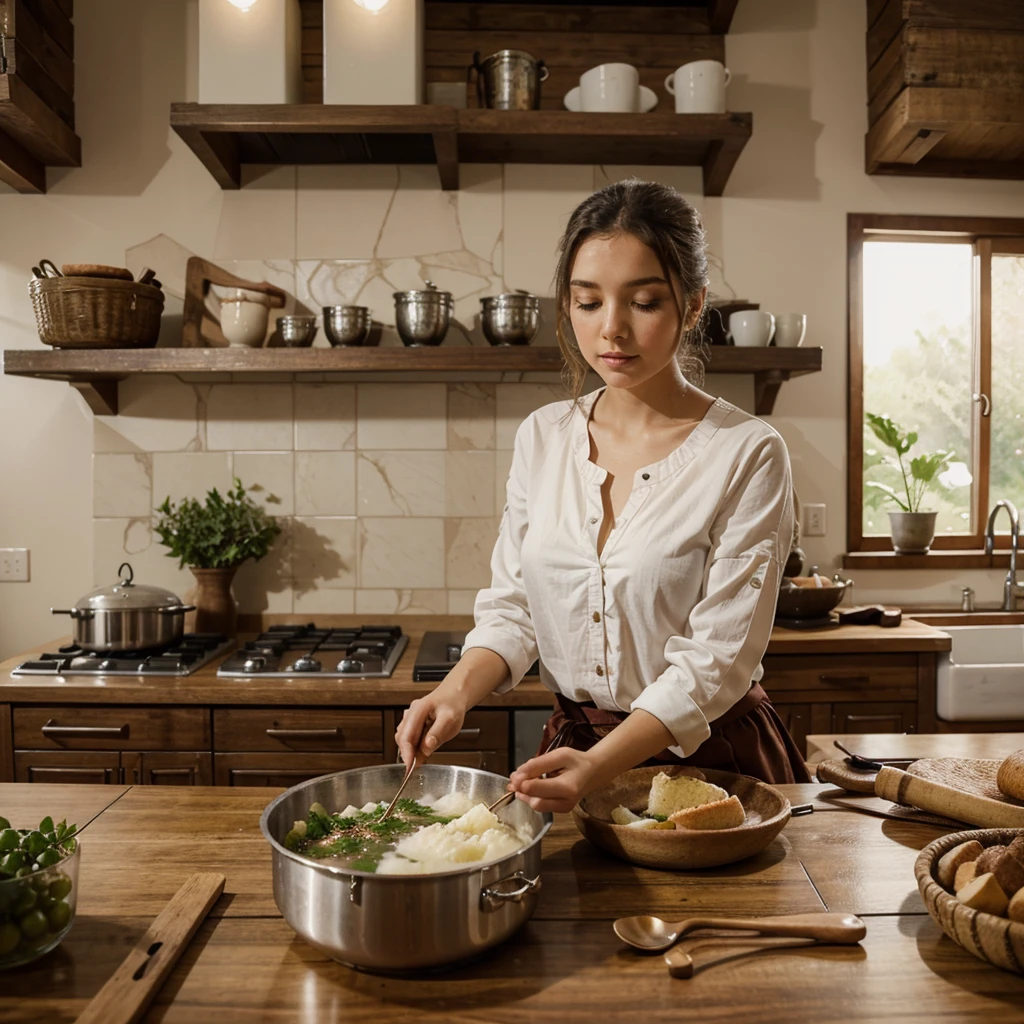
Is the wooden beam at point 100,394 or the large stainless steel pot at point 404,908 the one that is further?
the wooden beam at point 100,394

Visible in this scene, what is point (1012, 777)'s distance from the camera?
1.32m

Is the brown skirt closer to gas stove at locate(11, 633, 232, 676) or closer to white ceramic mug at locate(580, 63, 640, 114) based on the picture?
gas stove at locate(11, 633, 232, 676)

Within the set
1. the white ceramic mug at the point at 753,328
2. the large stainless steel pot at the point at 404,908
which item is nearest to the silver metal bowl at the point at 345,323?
the white ceramic mug at the point at 753,328

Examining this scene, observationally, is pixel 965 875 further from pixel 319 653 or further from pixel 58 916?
pixel 319 653

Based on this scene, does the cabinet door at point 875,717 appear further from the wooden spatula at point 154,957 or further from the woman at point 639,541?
the wooden spatula at point 154,957

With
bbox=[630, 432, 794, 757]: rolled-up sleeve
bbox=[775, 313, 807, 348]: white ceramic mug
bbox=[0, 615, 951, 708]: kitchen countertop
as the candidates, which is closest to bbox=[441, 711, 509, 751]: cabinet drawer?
bbox=[0, 615, 951, 708]: kitchen countertop

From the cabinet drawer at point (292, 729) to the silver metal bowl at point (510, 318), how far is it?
3.73 feet

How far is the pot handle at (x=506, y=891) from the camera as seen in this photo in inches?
37.2

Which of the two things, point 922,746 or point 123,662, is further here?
point 123,662

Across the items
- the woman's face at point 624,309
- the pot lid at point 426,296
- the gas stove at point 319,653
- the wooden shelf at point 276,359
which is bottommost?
the gas stove at point 319,653

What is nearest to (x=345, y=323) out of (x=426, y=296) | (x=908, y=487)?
(x=426, y=296)

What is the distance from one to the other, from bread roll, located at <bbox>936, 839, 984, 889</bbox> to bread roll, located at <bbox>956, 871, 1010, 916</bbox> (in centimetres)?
6

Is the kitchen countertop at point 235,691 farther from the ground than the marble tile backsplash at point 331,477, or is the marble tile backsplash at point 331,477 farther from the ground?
the marble tile backsplash at point 331,477

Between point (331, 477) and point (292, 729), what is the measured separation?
97 centimetres
